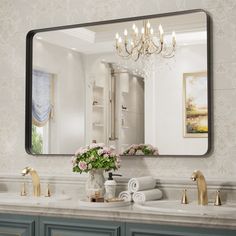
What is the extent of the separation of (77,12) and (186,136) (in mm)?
1133

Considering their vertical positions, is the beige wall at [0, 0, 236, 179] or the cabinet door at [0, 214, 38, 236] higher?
the beige wall at [0, 0, 236, 179]

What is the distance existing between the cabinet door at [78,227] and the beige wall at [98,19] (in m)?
0.58

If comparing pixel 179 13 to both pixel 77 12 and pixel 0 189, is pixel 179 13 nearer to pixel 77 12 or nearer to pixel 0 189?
pixel 77 12

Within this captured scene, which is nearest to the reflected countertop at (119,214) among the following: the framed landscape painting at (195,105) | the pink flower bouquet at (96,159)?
the pink flower bouquet at (96,159)

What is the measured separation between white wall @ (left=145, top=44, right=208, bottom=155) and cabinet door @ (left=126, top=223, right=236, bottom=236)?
64 centimetres

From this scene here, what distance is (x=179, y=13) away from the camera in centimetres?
327

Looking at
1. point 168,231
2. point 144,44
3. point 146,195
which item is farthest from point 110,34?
point 168,231

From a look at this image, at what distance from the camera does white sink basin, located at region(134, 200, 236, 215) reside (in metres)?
2.67

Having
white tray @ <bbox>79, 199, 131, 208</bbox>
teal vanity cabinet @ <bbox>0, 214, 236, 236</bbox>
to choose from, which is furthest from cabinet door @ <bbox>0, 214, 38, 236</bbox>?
white tray @ <bbox>79, 199, 131, 208</bbox>

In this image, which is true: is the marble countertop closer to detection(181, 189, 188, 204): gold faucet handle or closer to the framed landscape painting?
detection(181, 189, 188, 204): gold faucet handle

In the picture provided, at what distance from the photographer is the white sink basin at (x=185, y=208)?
2.67 metres

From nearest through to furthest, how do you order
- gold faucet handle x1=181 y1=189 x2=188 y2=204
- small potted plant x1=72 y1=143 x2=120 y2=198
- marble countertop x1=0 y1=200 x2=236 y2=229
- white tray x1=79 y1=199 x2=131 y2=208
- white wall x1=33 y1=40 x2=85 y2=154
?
marble countertop x1=0 y1=200 x2=236 y2=229
white tray x1=79 y1=199 x2=131 y2=208
gold faucet handle x1=181 y1=189 x2=188 y2=204
small potted plant x1=72 y1=143 x2=120 y2=198
white wall x1=33 y1=40 x2=85 y2=154

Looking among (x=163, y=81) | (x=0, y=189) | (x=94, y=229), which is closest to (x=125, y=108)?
(x=163, y=81)

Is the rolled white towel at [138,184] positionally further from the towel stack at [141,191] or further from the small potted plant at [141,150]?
the small potted plant at [141,150]
